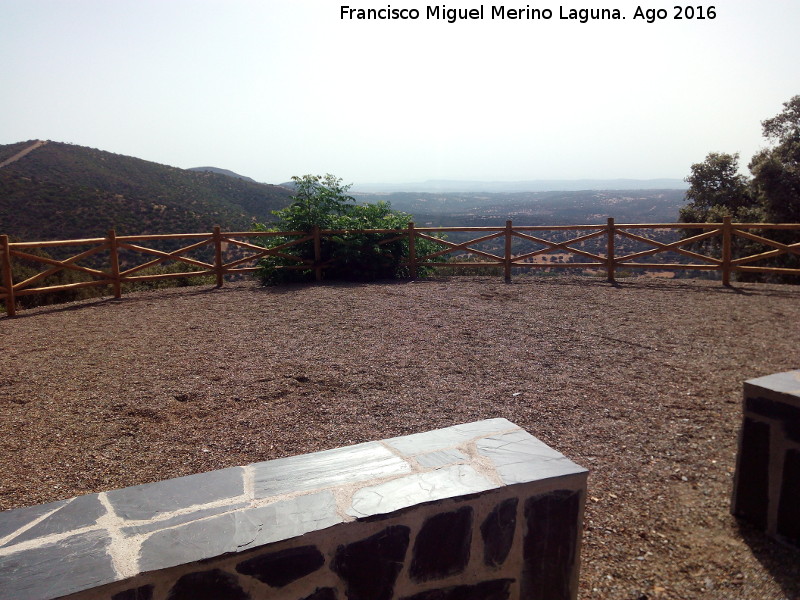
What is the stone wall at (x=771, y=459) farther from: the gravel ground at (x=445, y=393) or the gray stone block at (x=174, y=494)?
the gray stone block at (x=174, y=494)

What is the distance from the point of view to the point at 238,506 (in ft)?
6.45

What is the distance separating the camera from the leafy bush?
12758mm

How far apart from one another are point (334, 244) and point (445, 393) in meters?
8.20

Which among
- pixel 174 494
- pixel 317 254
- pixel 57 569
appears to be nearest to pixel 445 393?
pixel 174 494

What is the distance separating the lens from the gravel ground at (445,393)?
3.13m

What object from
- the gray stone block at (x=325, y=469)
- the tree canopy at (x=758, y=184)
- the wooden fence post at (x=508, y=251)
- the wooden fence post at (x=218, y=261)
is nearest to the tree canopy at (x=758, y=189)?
the tree canopy at (x=758, y=184)

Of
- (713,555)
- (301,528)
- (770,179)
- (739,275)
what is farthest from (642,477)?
(770,179)

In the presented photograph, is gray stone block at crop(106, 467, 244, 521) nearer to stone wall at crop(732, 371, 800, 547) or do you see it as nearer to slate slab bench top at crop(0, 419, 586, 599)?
slate slab bench top at crop(0, 419, 586, 599)

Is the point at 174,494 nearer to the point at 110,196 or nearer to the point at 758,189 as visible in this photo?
the point at 758,189

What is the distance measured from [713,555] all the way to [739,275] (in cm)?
1306

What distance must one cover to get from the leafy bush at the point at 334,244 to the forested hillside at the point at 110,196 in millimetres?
18072

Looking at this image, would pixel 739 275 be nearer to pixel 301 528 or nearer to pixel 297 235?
pixel 297 235

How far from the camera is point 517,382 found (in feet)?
18.4

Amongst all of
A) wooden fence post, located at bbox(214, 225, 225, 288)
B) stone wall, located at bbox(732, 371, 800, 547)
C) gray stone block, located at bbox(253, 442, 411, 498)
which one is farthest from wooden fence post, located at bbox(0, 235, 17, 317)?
stone wall, located at bbox(732, 371, 800, 547)
